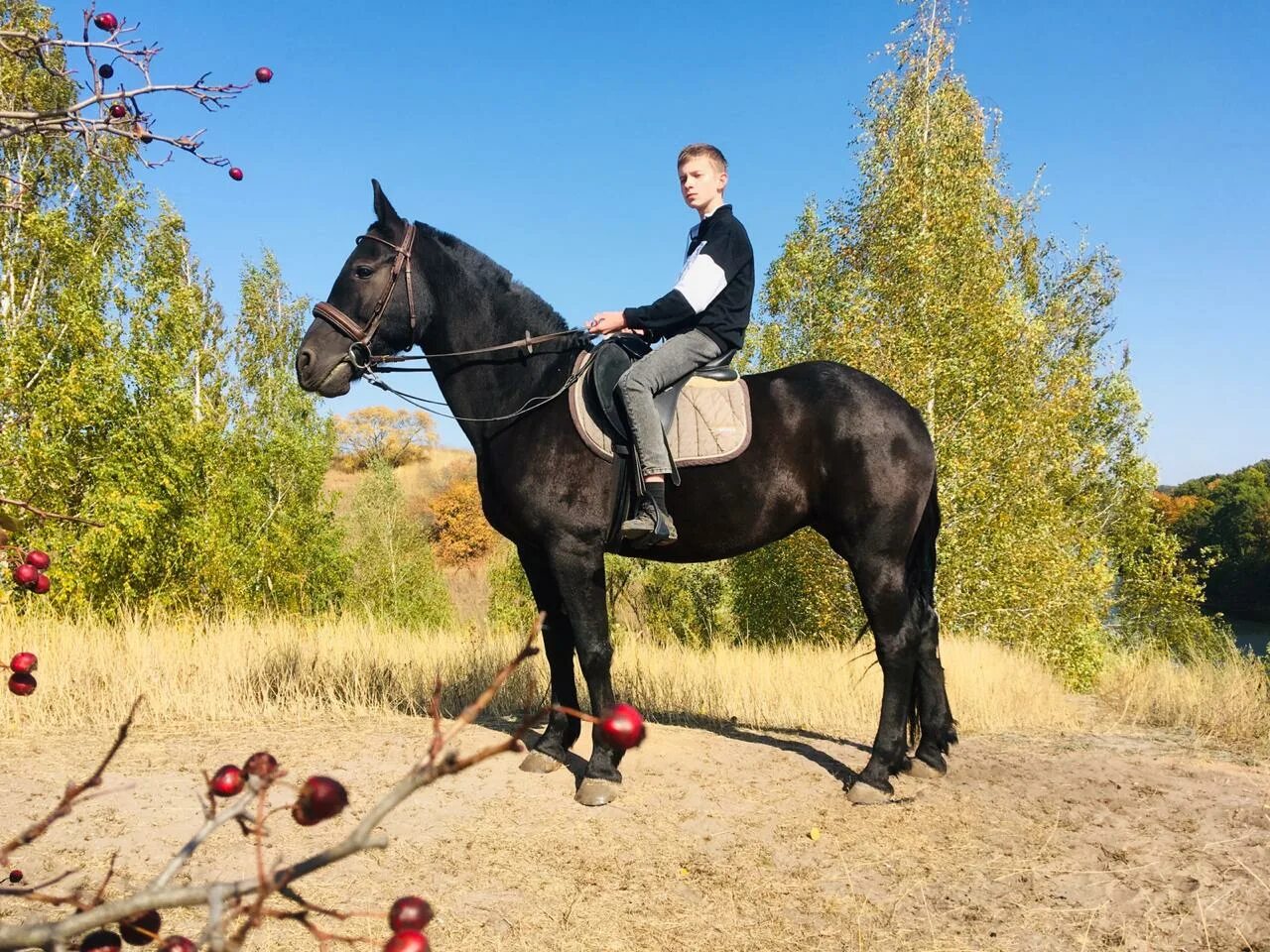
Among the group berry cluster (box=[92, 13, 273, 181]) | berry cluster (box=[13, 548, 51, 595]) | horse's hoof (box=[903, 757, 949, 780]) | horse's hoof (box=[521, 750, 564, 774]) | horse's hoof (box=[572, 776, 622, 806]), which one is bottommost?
horse's hoof (box=[903, 757, 949, 780])

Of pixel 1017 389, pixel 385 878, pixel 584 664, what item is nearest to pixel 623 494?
pixel 584 664

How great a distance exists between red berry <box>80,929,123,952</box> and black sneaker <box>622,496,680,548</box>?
4236mm

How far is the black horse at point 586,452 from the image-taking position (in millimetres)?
5363

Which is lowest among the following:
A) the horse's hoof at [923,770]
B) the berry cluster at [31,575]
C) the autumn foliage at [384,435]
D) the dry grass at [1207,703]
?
the dry grass at [1207,703]

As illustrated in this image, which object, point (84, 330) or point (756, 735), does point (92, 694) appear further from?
point (84, 330)

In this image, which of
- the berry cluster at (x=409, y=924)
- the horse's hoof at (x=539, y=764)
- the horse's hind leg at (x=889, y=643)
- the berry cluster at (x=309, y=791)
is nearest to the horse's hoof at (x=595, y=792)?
the horse's hoof at (x=539, y=764)

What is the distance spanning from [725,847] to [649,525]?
186 centimetres

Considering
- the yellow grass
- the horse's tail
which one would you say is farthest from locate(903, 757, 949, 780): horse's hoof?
the yellow grass

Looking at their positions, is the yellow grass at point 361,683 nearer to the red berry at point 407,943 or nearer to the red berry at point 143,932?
the red berry at point 143,932

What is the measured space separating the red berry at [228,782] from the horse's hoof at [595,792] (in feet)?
13.5

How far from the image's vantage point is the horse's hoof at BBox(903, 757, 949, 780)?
5.93 metres

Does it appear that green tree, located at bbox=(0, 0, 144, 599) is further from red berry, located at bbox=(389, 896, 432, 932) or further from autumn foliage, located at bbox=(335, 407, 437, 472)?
autumn foliage, located at bbox=(335, 407, 437, 472)

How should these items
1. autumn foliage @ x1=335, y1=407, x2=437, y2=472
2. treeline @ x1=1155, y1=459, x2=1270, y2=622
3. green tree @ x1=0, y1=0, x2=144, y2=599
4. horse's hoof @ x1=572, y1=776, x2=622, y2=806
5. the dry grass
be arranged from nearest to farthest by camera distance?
Answer: horse's hoof @ x1=572, y1=776, x2=622, y2=806 < the dry grass < green tree @ x1=0, y1=0, x2=144, y2=599 < treeline @ x1=1155, y1=459, x2=1270, y2=622 < autumn foliage @ x1=335, y1=407, x2=437, y2=472

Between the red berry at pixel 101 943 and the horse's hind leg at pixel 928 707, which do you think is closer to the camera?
the red berry at pixel 101 943
